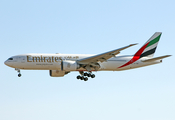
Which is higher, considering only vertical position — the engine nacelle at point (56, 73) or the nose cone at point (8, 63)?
the nose cone at point (8, 63)

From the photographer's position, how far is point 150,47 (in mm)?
55062

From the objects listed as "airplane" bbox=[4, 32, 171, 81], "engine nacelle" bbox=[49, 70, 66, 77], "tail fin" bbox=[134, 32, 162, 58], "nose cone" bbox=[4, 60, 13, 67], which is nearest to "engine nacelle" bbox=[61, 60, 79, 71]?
"airplane" bbox=[4, 32, 171, 81]

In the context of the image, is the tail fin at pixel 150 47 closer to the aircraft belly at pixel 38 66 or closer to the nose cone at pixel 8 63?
the aircraft belly at pixel 38 66

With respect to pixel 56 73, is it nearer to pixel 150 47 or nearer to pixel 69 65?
pixel 69 65

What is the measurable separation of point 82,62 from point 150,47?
12045 mm

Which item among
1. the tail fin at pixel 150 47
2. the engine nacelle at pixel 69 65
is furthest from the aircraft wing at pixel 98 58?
the tail fin at pixel 150 47

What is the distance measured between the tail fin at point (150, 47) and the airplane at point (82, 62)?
0.58ft

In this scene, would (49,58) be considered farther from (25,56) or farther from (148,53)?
(148,53)

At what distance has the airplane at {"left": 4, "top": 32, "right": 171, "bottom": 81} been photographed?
48.7 meters

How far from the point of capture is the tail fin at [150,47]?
53.7 m

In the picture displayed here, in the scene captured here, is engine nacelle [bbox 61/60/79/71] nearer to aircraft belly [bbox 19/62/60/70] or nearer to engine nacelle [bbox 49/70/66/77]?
Answer: aircraft belly [bbox 19/62/60/70]

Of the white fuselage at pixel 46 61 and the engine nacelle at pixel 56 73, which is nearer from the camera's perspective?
the white fuselage at pixel 46 61

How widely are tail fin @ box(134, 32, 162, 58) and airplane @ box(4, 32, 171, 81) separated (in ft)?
0.58

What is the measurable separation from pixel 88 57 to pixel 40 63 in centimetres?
654
